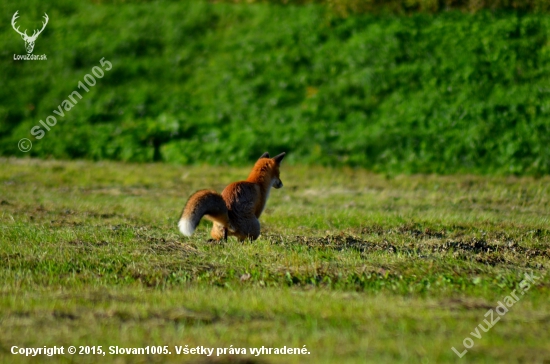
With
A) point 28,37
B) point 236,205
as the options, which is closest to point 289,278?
point 236,205

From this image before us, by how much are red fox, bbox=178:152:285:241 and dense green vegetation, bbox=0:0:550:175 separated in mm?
9034

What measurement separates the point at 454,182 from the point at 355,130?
4455mm

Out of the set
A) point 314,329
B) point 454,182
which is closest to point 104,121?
point 454,182

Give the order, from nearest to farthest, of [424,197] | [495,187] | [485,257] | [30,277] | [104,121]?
[30,277] → [485,257] → [424,197] → [495,187] → [104,121]

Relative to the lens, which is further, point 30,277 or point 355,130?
point 355,130

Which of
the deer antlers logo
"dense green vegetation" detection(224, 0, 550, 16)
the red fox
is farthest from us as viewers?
the deer antlers logo

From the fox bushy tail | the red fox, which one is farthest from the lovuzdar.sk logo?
the fox bushy tail

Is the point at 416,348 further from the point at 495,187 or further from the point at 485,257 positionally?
the point at 495,187

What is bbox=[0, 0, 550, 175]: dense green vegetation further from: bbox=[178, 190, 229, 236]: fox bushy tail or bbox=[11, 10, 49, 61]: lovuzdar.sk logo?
bbox=[178, 190, 229, 236]: fox bushy tail

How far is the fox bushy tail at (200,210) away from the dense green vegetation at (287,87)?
1037 cm

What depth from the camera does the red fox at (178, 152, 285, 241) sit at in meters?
9.02

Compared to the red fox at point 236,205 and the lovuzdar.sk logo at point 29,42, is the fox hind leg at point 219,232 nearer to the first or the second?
the red fox at point 236,205

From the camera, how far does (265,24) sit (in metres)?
27.2

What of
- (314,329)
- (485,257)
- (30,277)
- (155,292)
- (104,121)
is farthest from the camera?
(104,121)
